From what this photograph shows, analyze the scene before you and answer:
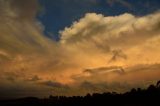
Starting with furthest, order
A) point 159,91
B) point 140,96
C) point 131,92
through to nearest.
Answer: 1. point 131,92
2. point 140,96
3. point 159,91

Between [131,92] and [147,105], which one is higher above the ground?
[131,92]

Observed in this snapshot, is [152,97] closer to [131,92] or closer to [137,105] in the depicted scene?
[137,105]

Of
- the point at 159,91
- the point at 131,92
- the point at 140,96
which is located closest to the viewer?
the point at 159,91

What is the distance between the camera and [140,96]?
180 meters

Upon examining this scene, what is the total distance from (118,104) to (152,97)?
30496 mm

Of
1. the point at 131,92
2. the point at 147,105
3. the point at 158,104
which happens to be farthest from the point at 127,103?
the point at 158,104

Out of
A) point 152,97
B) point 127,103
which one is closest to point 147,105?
point 152,97

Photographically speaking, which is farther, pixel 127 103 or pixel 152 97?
pixel 127 103

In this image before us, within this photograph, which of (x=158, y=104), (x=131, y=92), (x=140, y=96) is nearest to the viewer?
(x=158, y=104)

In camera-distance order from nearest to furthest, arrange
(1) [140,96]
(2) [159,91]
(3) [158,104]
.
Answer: (3) [158,104]
(2) [159,91]
(1) [140,96]

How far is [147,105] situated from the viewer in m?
166

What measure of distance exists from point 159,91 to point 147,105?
27.5 feet

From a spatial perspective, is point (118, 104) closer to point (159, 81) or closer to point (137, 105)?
point (137, 105)

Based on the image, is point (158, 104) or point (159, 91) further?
point (159, 91)
